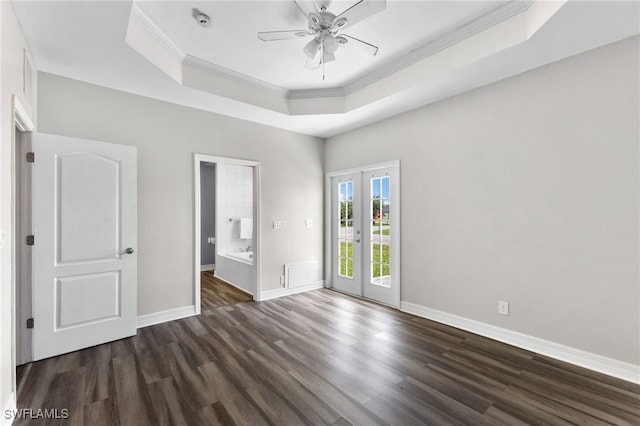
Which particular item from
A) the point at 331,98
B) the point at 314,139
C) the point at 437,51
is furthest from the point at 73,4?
the point at 314,139

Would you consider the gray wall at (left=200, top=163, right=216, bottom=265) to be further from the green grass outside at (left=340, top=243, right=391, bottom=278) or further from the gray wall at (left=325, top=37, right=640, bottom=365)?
the gray wall at (left=325, top=37, right=640, bottom=365)

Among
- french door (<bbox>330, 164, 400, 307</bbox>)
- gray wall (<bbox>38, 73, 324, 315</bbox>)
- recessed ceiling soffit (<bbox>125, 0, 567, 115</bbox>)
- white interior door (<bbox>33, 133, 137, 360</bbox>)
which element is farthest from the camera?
french door (<bbox>330, 164, 400, 307</bbox>)

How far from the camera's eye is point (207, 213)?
23.9 ft

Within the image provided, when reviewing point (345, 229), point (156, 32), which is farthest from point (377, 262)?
point (156, 32)

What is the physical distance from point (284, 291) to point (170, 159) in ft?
8.50

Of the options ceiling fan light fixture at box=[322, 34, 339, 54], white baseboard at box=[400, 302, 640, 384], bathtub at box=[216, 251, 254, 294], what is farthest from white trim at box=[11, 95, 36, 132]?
white baseboard at box=[400, 302, 640, 384]

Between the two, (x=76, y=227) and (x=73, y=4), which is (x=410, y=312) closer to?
(x=76, y=227)

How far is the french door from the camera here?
407cm

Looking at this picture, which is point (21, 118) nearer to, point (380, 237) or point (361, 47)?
point (361, 47)

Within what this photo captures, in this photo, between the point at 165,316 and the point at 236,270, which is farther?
the point at 236,270

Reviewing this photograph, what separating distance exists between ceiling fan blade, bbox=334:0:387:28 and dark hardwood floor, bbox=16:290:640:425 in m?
2.77

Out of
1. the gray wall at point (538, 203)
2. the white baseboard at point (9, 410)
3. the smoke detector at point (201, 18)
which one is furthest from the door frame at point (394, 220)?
the white baseboard at point (9, 410)

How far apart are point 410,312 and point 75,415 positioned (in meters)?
3.44

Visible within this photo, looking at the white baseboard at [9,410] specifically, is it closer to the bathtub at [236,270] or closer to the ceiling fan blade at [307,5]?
the bathtub at [236,270]
